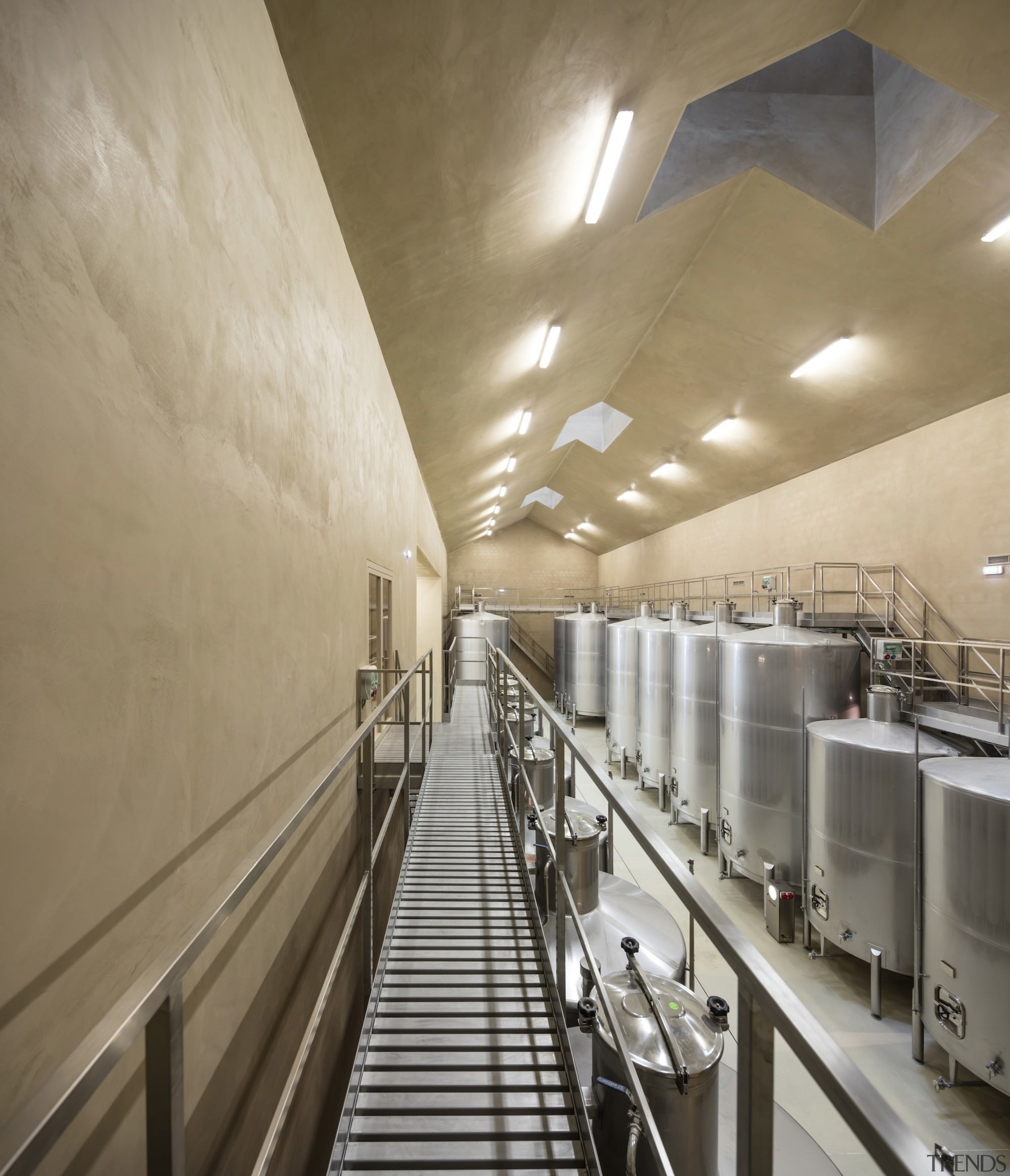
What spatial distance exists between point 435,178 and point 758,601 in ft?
34.9

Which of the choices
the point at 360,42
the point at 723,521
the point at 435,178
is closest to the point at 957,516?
the point at 723,521

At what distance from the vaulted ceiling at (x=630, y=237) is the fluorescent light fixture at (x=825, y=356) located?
0.14m

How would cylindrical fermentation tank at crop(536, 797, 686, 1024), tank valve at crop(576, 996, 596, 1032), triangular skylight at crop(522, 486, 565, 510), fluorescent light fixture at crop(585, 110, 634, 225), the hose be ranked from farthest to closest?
triangular skylight at crop(522, 486, 565, 510) < cylindrical fermentation tank at crop(536, 797, 686, 1024) < fluorescent light fixture at crop(585, 110, 634, 225) < tank valve at crop(576, 996, 596, 1032) < the hose

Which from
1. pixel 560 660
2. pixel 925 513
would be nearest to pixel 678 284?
pixel 925 513

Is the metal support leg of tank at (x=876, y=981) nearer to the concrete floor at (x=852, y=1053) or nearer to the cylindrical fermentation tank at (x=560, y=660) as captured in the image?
the concrete floor at (x=852, y=1053)

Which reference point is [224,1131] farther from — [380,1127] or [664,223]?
[664,223]

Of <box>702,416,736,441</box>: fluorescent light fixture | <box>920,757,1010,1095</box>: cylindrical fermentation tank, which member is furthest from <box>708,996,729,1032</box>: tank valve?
<box>702,416,736,441</box>: fluorescent light fixture

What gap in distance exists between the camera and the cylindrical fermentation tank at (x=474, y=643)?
46.1 feet

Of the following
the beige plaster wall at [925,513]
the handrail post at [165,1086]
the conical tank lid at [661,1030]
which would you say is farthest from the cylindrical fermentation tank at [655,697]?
the handrail post at [165,1086]

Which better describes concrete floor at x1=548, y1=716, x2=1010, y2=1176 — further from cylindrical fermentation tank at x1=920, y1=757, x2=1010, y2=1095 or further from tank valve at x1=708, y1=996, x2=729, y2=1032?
tank valve at x1=708, y1=996, x2=729, y2=1032

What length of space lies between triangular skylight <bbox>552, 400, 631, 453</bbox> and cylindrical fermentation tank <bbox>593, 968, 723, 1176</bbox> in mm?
11714

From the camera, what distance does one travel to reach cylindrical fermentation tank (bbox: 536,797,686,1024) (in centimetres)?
376

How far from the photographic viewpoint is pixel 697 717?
9.23 m

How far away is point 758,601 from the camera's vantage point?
11.8 m
